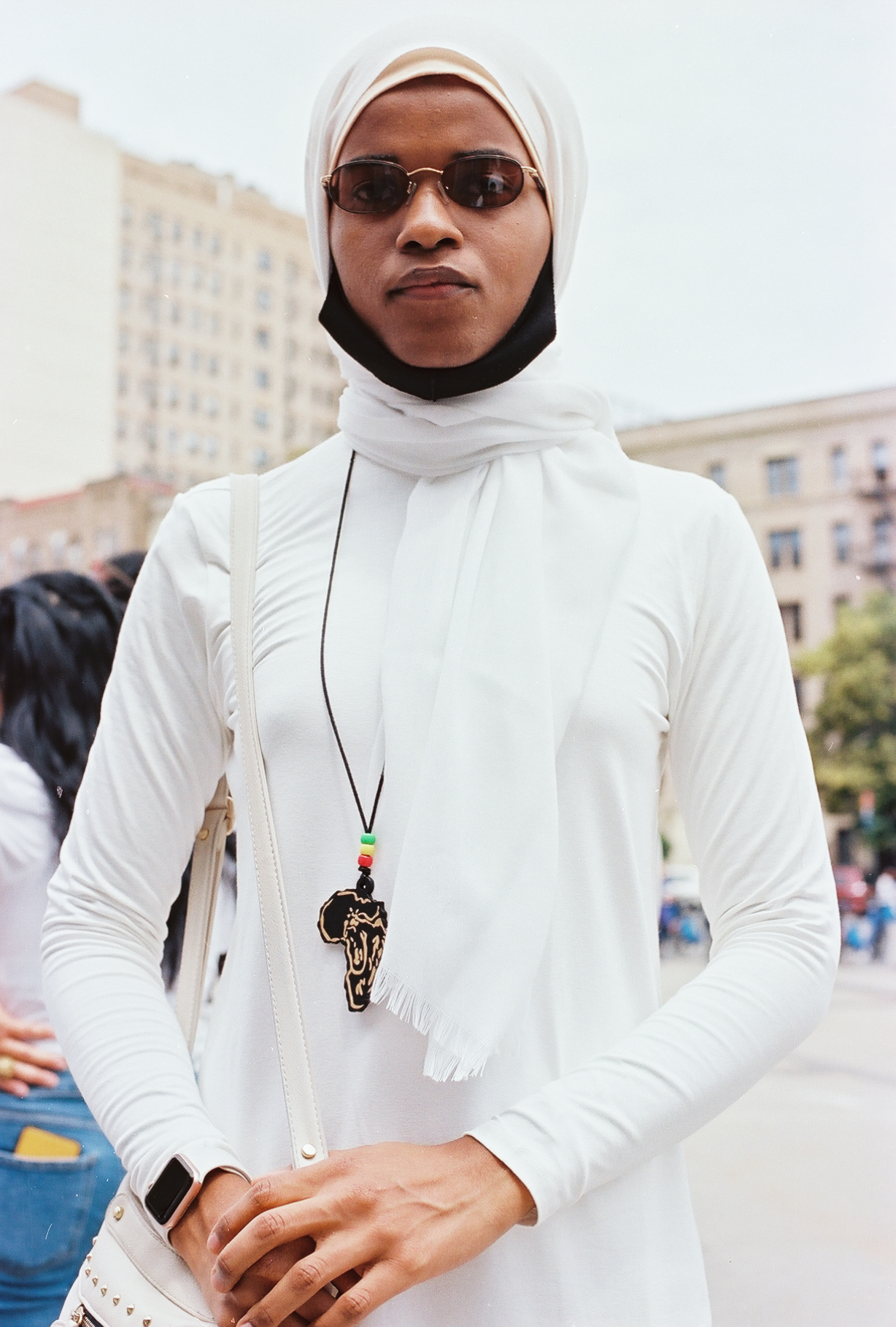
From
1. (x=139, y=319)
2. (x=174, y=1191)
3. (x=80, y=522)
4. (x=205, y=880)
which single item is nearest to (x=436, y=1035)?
(x=174, y=1191)

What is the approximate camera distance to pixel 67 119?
14.2 metres

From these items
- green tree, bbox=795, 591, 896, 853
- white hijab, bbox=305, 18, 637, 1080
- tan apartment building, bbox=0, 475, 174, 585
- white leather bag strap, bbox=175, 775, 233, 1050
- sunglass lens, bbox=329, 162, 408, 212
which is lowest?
green tree, bbox=795, 591, 896, 853

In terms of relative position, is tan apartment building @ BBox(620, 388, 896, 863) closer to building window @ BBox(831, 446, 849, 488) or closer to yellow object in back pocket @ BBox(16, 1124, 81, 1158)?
building window @ BBox(831, 446, 849, 488)

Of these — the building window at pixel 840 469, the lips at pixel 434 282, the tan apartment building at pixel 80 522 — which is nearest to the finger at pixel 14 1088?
the lips at pixel 434 282

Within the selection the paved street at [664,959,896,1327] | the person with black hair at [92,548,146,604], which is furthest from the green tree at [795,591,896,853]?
the person with black hair at [92,548,146,604]

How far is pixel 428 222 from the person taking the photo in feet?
2.83

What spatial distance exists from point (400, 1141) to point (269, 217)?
26.0m

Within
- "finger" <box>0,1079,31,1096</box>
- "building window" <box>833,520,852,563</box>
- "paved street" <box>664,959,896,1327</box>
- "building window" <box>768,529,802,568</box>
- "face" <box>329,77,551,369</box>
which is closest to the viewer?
"face" <box>329,77,551,369</box>

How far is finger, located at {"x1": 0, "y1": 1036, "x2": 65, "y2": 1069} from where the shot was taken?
1.59m

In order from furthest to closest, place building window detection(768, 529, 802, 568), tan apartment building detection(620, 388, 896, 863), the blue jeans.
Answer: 1. building window detection(768, 529, 802, 568)
2. tan apartment building detection(620, 388, 896, 863)
3. the blue jeans

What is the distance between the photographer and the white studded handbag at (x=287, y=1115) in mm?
788

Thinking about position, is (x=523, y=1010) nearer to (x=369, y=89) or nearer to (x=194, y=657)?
(x=194, y=657)

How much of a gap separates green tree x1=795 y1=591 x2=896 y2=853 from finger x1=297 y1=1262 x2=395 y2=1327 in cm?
1495

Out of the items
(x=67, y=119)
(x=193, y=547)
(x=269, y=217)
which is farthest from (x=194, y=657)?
(x=269, y=217)
